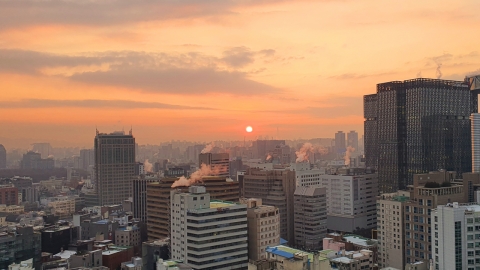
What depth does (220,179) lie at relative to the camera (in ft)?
187

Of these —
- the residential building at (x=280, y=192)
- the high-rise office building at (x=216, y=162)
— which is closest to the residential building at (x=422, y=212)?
the residential building at (x=280, y=192)

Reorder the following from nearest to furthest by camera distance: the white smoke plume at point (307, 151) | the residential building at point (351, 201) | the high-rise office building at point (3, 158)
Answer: the residential building at point (351, 201) < the high-rise office building at point (3, 158) < the white smoke plume at point (307, 151)

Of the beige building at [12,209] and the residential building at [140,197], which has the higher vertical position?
the residential building at [140,197]

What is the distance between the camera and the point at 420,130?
75125 millimetres

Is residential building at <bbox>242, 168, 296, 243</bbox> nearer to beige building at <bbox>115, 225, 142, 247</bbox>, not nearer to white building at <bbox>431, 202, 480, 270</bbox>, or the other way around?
beige building at <bbox>115, 225, 142, 247</bbox>

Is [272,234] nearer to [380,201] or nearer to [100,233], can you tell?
[380,201]

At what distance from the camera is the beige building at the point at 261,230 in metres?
38.2

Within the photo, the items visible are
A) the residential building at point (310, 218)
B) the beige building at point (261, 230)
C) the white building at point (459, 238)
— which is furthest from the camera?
the residential building at point (310, 218)

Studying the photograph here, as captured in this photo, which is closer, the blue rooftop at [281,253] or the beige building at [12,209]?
the blue rooftop at [281,253]

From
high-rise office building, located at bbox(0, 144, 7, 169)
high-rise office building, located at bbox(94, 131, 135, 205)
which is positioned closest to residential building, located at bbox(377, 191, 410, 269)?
high-rise office building, located at bbox(94, 131, 135, 205)

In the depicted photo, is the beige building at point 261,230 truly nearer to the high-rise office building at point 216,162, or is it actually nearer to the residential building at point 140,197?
the residential building at point 140,197

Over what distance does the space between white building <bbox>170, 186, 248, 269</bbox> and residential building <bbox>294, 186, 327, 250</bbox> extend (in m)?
17.8

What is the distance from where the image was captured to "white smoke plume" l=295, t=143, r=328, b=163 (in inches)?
3882

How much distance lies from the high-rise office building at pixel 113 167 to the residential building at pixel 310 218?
169ft
